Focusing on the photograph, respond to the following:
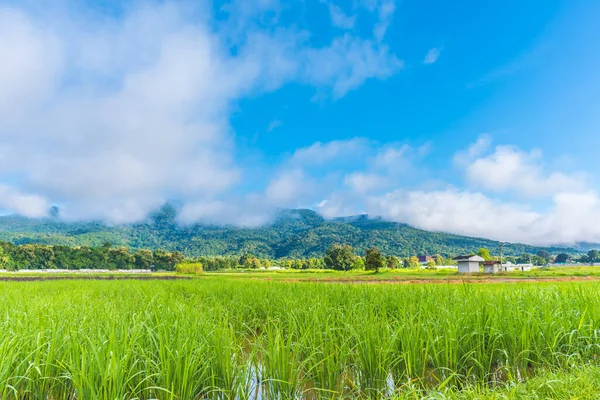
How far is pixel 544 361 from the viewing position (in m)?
4.01

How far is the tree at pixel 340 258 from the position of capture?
6819 centimetres

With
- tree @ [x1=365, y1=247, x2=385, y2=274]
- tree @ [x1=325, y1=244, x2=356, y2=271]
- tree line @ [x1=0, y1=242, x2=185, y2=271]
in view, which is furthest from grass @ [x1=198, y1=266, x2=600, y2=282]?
tree line @ [x1=0, y1=242, x2=185, y2=271]

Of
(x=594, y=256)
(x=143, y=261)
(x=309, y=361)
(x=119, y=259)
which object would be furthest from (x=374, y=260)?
(x=594, y=256)

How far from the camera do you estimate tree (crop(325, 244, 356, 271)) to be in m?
68.2

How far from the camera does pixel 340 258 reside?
68375 millimetres

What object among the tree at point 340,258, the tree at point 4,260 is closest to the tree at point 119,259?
the tree at point 4,260

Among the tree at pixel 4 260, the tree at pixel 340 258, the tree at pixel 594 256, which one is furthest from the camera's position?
the tree at pixel 594 256

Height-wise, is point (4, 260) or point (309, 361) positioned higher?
point (309, 361)

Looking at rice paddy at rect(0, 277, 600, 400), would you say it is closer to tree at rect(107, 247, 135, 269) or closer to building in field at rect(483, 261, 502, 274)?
building in field at rect(483, 261, 502, 274)

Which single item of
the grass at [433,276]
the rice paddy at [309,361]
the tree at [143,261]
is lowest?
the tree at [143,261]

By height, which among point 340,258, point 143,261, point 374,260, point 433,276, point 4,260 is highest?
point 374,260

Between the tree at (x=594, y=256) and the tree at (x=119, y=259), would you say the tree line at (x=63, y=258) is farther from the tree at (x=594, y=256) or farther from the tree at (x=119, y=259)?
the tree at (x=594, y=256)

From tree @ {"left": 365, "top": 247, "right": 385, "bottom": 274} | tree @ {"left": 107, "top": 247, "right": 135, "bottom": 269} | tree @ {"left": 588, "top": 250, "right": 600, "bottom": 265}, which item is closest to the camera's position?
tree @ {"left": 365, "top": 247, "right": 385, "bottom": 274}

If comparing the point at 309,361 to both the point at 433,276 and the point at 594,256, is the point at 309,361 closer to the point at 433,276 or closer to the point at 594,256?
the point at 433,276
